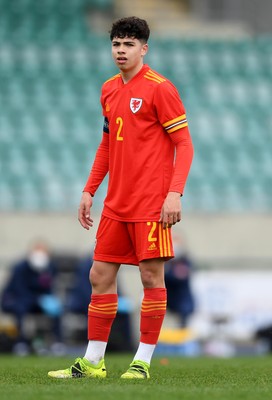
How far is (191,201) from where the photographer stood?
14.3m

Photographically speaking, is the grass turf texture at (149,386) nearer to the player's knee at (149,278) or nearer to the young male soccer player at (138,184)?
the young male soccer player at (138,184)

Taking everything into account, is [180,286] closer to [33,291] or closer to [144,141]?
[33,291]

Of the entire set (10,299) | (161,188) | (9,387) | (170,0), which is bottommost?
(10,299)

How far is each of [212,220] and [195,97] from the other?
306 centimetres

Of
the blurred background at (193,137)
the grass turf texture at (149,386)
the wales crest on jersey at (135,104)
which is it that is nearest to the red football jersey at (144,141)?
the wales crest on jersey at (135,104)

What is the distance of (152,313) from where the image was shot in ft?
20.4

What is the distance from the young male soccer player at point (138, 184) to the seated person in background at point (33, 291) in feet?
21.9

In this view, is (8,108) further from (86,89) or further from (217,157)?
(217,157)

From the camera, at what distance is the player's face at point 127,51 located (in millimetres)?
6129

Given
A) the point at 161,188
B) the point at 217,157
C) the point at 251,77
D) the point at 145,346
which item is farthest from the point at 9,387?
the point at 251,77

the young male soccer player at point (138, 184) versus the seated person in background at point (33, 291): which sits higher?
the young male soccer player at point (138, 184)

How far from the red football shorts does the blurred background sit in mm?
6388

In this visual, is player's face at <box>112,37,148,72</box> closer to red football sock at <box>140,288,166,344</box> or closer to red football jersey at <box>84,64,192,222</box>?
red football jersey at <box>84,64,192,222</box>

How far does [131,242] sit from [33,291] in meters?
6.97
